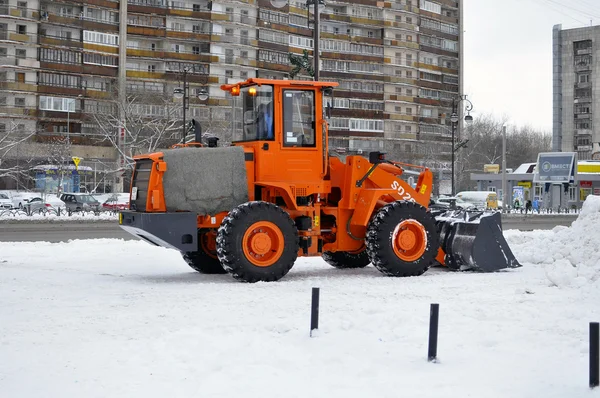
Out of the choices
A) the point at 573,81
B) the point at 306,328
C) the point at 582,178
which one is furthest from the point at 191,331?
the point at 573,81

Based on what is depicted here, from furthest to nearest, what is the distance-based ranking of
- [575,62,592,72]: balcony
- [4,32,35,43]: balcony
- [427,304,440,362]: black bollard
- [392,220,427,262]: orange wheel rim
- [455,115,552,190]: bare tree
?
[575,62,592,72]: balcony
[455,115,552,190]: bare tree
[4,32,35,43]: balcony
[392,220,427,262]: orange wheel rim
[427,304,440,362]: black bollard

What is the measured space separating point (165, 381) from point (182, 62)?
79787mm

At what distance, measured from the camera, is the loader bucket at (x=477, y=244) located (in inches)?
614

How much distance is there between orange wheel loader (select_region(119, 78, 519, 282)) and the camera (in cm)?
1359

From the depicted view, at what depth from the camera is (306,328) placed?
9562 millimetres

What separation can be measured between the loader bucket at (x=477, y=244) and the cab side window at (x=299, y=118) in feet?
11.5

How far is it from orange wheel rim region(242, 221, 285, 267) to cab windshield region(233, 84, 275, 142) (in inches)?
66.9

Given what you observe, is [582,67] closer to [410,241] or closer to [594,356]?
[410,241]

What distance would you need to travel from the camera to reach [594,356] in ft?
23.4

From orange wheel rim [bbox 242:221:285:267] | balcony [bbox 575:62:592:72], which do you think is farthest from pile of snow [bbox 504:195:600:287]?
balcony [bbox 575:62:592:72]

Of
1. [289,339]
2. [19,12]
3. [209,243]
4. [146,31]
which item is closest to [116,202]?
[19,12]

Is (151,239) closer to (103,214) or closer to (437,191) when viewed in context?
(103,214)

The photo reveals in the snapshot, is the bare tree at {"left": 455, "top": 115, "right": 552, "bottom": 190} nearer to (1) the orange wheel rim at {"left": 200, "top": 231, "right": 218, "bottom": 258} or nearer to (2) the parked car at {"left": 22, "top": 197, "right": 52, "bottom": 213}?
(2) the parked car at {"left": 22, "top": 197, "right": 52, "bottom": 213}

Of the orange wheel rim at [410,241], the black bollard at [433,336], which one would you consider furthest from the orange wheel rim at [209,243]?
the black bollard at [433,336]
